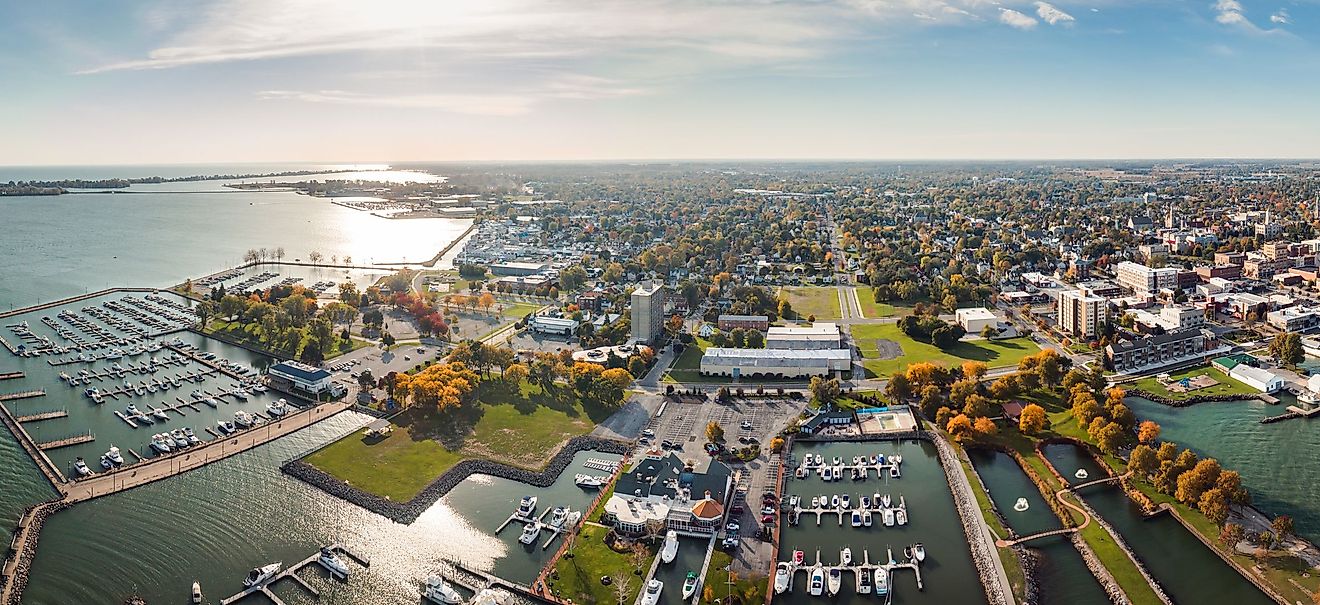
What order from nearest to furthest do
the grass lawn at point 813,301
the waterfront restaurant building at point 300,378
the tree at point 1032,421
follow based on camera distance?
the tree at point 1032,421 → the waterfront restaurant building at point 300,378 → the grass lawn at point 813,301

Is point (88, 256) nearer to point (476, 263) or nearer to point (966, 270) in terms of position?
point (476, 263)

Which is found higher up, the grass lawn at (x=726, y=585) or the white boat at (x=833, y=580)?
the grass lawn at (x=726, y=585)

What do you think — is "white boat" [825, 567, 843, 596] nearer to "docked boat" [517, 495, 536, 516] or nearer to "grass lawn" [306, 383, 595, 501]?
"docked boat" [517, 495, 536, 516]

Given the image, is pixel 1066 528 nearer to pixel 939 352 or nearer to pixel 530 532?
pixel 530 532

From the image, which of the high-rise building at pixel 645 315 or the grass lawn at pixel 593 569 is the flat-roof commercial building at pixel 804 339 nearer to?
the high-rise building at pixel 645 315

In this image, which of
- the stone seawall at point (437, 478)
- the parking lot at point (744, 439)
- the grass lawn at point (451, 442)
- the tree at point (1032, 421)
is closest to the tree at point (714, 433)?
the parking lot at point (744, 439)

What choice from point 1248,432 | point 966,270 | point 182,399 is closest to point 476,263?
point 182,399

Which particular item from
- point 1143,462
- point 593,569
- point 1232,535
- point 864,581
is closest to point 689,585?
point 593,569
